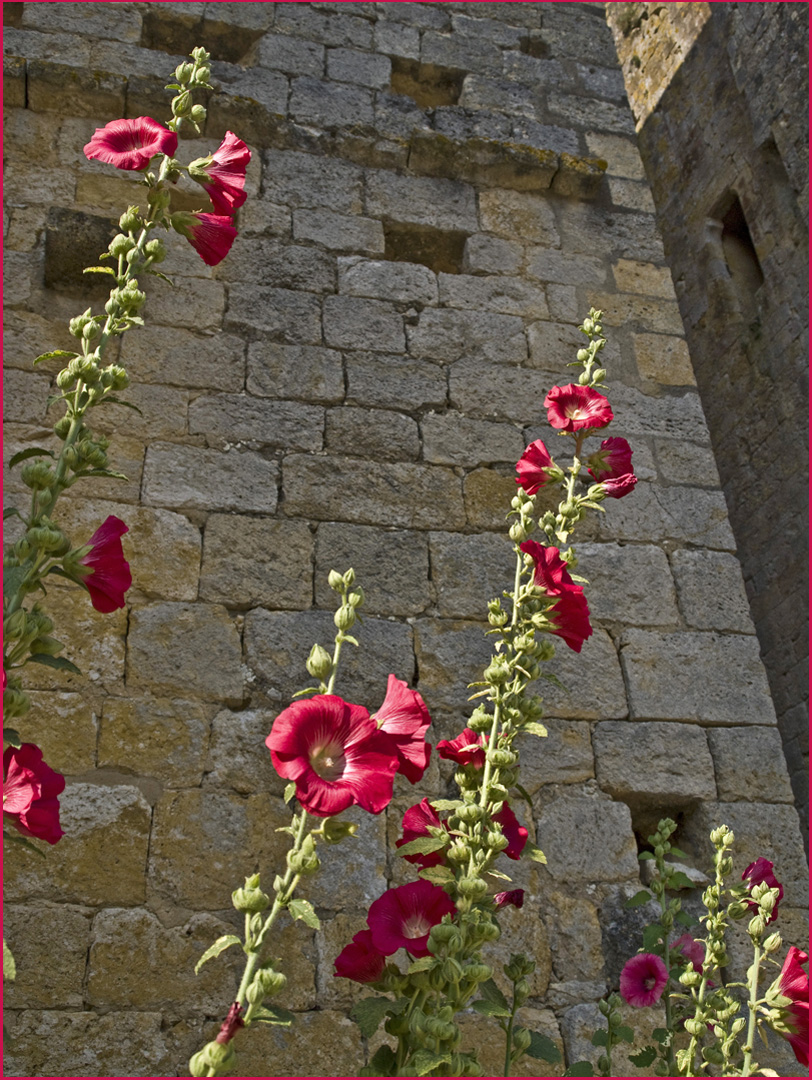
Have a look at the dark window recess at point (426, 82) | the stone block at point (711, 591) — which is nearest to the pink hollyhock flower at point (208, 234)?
the stone block at point (711, 591)

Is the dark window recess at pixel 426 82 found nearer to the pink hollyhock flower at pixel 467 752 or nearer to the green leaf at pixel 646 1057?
the pink hollyhock flower at pixel 467 752

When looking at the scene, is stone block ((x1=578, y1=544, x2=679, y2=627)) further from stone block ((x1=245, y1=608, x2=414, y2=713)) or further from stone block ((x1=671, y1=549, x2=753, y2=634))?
stone block ((x1=245, y1=608, x2=414, y2=713))

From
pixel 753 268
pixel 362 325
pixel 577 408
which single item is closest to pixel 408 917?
pixel 577 408

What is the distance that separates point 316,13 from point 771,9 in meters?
3.66

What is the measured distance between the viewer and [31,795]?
109 centimetres

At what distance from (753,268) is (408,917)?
6.07 meters

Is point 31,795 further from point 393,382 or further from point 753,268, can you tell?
point 753,268

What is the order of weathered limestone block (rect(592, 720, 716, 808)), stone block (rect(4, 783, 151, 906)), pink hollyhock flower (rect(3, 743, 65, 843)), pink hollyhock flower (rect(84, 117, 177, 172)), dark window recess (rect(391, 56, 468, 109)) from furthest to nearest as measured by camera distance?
dark window recess (rect(391, 56, 468, 109))
weathered limestone block (rect(592, 720, 716, 808))
stone block (rect(4, 783, 151, 906))
pink hollyhock flower (rect(84, 117, 177, 172))
pink hollyhock flower (rect(3, 743, 65, 843))

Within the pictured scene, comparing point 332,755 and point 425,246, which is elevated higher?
point 425,246

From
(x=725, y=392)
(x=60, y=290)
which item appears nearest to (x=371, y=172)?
(x=60, y=290)

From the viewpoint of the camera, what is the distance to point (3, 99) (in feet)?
10.8

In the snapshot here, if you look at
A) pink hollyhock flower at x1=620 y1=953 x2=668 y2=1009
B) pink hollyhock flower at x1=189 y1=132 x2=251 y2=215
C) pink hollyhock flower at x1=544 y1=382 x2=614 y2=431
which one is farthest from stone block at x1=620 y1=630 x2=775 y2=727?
pink hollyhock flower at x1=189 y1=132 x2=251 y2=215

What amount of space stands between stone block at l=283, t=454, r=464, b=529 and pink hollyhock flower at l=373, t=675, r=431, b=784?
1.53 metres

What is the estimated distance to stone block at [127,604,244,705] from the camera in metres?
2.43
